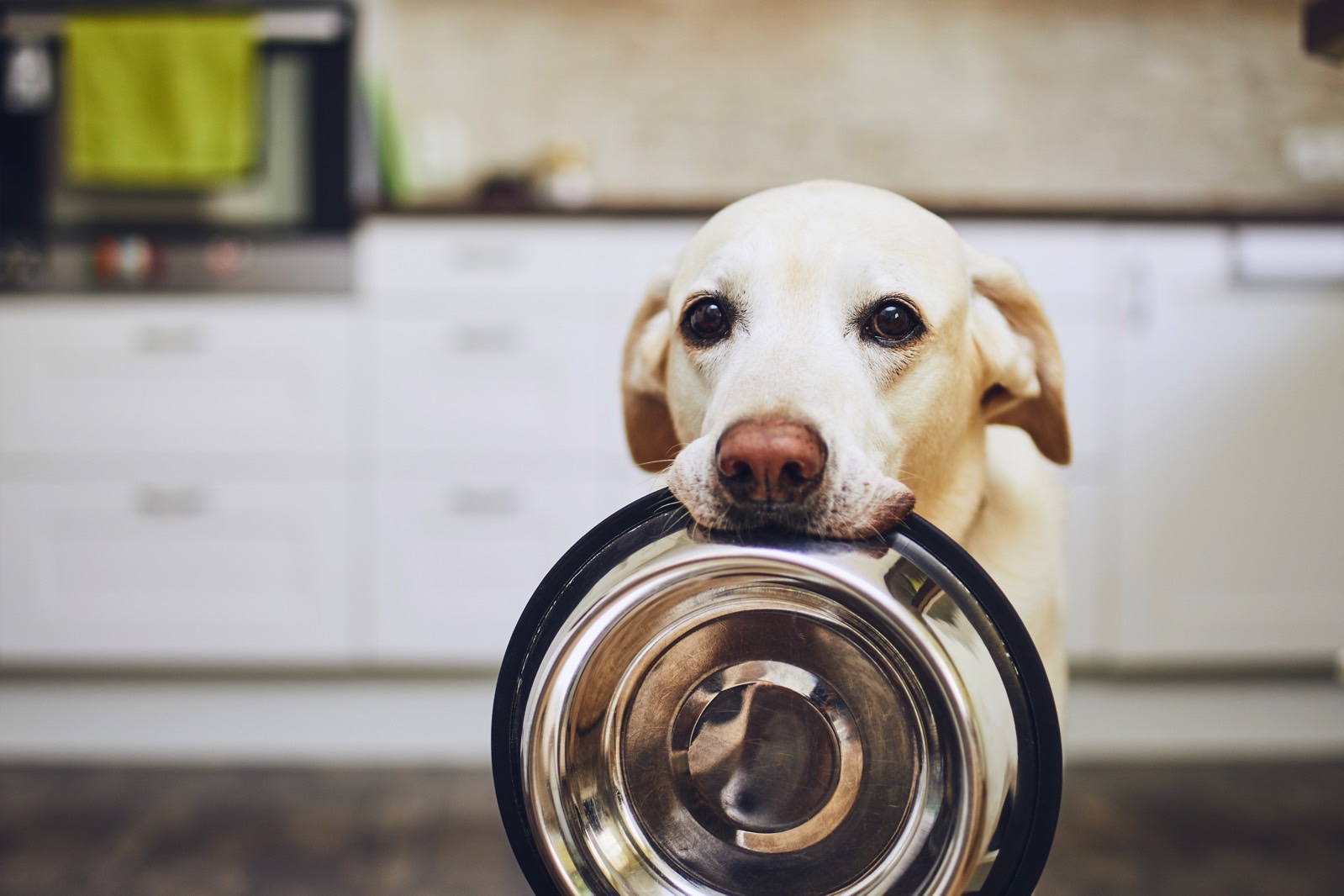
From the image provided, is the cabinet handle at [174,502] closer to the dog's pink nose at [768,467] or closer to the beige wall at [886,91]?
the beige wall at [886,91]

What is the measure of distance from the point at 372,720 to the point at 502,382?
0.72m

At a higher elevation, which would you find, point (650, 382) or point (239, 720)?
point (650, 382)

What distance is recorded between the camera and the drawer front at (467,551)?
1.94 metres

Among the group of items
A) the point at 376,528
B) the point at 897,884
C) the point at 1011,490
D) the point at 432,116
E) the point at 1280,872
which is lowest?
the point at 1280,872

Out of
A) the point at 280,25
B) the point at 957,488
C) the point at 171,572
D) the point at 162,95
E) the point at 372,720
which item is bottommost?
the point at 372,720

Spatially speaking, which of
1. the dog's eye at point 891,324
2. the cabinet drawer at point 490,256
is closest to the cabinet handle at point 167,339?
the cabinet drawer at point 490,256

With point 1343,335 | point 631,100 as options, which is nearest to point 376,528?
point 631,100

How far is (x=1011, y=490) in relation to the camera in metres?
0.80

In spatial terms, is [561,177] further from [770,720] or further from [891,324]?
[770,720]

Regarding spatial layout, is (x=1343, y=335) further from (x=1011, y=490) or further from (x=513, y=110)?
(x=513, y=110)

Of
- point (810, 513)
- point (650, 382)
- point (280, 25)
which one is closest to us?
point (810, 513)

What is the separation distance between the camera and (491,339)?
1.94m

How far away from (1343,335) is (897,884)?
1.86m

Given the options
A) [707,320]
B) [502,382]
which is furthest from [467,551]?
[707,320]
